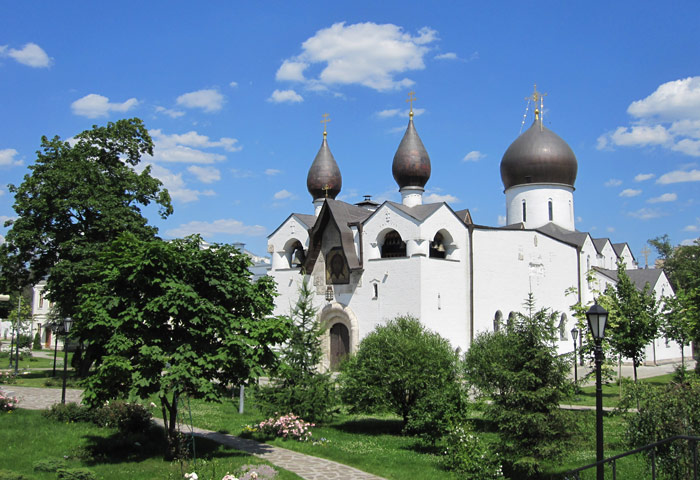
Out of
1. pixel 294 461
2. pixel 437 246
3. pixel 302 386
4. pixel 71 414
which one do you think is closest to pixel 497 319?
pixel 437 246

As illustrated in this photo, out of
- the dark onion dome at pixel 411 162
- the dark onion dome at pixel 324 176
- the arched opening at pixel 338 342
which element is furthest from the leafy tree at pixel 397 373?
the dark onion dome at pixel 324 176

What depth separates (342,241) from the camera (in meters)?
27.0

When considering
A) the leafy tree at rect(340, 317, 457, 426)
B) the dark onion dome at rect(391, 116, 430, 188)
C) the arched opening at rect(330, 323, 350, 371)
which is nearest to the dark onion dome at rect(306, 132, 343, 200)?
the dark onion dome at rect(391, 116, 430, 188)

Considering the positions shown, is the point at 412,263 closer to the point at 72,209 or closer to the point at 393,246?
the point at 393,246

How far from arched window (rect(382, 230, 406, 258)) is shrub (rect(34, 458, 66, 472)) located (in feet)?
57.5

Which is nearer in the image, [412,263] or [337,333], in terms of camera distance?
[412,263]

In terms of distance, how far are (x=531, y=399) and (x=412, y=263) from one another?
14.8 metres

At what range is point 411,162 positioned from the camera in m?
28.2

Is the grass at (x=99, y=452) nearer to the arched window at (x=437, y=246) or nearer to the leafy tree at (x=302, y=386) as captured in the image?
the leafy tree at (x=302, y=386)

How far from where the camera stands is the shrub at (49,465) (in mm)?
10625

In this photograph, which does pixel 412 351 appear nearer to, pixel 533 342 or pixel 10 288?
pixel 533 342

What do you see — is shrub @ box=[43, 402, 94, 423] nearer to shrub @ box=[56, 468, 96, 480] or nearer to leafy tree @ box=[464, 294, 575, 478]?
shrub @ box=[56, 468, 96, 480]

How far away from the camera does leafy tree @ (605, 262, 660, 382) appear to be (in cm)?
1906

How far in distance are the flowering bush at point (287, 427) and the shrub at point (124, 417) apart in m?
2.60
